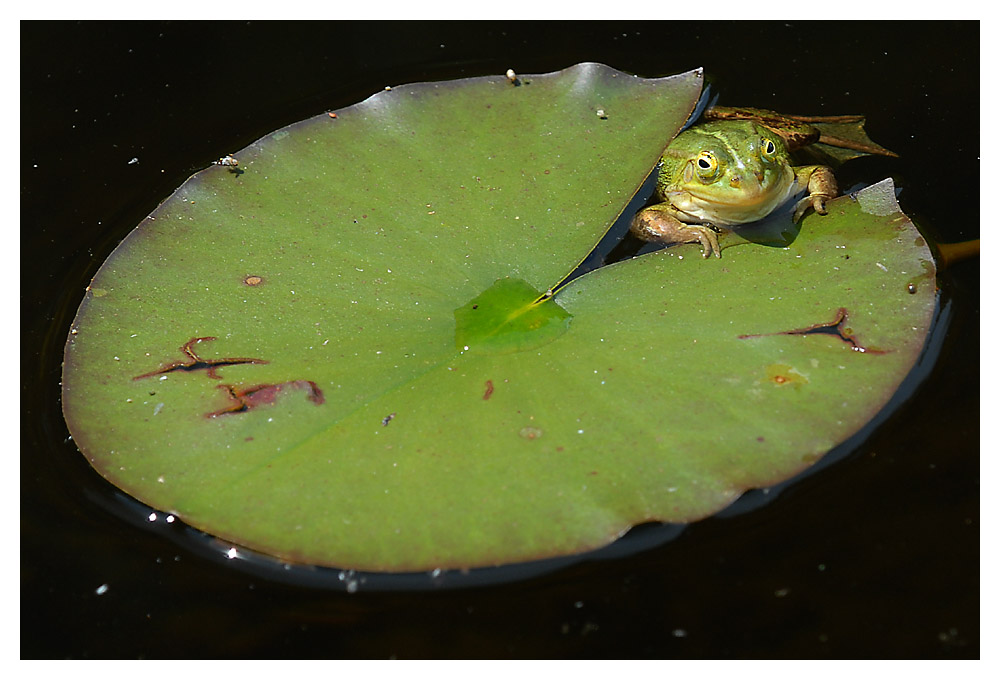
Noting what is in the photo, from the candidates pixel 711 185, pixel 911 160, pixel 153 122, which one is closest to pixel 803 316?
pixel 711 185

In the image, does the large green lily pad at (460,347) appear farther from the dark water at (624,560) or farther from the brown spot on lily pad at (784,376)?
the dark water at (624,560)

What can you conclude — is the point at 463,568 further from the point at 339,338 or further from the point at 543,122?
the point at 543,122

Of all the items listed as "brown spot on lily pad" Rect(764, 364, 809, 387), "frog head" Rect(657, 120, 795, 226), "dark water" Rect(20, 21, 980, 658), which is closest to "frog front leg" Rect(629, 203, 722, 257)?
"frog head" Rect(657, 120, 795, 226)

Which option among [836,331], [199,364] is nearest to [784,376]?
[836,331]

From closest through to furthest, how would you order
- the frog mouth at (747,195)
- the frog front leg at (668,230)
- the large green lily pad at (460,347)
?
the large green lily pad at (460,347), the frog front leg at (668,230), the frog mouth at (747,195)

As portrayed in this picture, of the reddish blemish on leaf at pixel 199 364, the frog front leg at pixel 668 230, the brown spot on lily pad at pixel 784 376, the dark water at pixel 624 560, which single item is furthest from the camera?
the frog front leg at pixel 668 230

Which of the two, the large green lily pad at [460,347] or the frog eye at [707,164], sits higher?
the frog eye at [707,164]

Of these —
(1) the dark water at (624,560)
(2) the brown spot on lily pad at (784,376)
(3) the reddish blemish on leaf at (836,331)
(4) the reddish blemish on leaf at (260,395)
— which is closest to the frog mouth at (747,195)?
(1) the dark water at (624,560)

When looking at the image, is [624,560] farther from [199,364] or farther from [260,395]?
[199,364]
